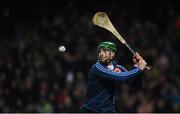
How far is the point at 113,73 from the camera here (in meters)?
8.31

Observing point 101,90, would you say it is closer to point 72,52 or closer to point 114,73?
point 114,73

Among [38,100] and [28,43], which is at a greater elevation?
[28,43]

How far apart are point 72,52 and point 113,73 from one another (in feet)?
27.1

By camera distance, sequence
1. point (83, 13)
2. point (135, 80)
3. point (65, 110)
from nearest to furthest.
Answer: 1. point (135, 80)
2. point (65, 110)
3. point (83, 13)

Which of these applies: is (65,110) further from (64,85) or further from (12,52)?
(12,52)

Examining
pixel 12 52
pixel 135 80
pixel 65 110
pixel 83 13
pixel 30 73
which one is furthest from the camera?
pixel 83 13

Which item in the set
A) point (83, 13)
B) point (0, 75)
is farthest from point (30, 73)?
point (83, 13)

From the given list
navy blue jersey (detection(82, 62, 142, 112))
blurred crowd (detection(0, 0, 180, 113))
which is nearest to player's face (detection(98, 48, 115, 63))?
navy blue jersey (detection(82, 62, 142, 112))

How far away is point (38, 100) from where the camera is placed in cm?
1502

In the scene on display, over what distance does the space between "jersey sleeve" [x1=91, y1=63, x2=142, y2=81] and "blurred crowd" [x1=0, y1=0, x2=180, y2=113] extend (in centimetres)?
543

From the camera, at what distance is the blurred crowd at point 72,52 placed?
1452 centimetres

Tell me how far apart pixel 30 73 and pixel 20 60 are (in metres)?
0.80

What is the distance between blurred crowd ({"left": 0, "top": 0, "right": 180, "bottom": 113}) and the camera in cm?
1452

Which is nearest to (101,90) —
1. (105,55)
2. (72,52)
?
(105,55)
